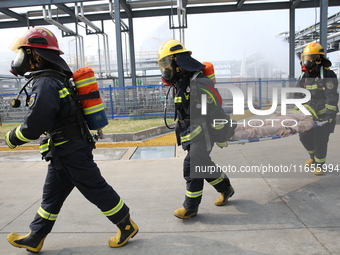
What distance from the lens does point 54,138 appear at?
93.2 inches

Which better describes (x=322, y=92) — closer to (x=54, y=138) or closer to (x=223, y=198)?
(x=223, y=198)

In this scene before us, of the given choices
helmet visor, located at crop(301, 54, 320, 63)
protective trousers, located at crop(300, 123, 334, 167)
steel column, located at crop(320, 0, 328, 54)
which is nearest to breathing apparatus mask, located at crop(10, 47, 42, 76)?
helmet visor, located at crop(301, 54, 320, 63)

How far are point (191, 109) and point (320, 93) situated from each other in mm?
2429

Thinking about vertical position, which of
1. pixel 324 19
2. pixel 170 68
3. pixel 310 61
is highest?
pixel 324 19

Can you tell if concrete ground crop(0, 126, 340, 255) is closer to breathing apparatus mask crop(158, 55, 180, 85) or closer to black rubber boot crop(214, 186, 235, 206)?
black rubber boot crop(214, 186, 235, 206)

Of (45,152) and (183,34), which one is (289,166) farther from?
(183,34)

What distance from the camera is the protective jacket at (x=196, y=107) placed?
2924mm

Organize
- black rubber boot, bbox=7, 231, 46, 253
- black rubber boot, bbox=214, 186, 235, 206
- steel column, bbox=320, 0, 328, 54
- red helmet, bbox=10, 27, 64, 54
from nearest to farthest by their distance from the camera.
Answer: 1. red helmet, bbox=10, 27, 64, 54
2. black rubber boot, bbox=7, 231, 46, 253
3. black rubber boot, bbox=214, 186, 235, 206
4. steel column, bbox=320, 0, 328, 54

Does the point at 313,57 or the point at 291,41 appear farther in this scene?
the point at 291,41

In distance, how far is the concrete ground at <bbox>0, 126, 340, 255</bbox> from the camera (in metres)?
2.54

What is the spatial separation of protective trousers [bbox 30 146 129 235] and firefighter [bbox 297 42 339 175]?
10.4 feet

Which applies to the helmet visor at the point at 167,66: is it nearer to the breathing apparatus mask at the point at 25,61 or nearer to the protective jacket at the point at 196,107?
the protective jacket at the point at 196,107

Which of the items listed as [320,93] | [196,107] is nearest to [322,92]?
[320,93]

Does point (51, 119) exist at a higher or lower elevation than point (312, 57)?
lower
